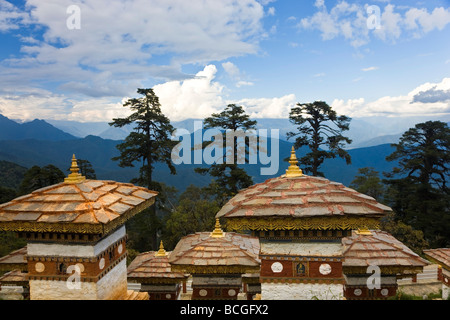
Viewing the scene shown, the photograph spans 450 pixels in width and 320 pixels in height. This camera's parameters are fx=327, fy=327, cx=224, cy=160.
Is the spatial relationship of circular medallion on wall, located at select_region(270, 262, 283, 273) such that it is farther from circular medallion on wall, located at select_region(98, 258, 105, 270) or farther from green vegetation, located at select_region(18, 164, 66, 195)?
green vegetation, located at select_region(18, 164, 66, 195)

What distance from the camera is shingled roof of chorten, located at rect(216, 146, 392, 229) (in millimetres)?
5684

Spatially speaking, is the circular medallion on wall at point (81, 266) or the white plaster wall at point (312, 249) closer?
the white plaster wall at point (312, 249)

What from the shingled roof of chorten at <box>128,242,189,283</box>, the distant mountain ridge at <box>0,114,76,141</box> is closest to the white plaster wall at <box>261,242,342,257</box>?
the shingled roof of chorten at <box>128,242,189,283</box>

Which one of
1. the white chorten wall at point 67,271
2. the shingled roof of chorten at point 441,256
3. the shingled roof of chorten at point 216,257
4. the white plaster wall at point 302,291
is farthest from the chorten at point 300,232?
the shingled roof of chorten at point 441,256

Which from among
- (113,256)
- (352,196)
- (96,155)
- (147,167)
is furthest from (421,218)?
(96,155)

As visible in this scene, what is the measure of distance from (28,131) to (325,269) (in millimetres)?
205891

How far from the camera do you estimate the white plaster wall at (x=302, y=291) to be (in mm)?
6104

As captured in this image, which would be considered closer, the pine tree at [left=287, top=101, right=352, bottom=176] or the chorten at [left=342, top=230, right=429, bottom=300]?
the chorten at [left=342, top=230, right=429, bottom=300]

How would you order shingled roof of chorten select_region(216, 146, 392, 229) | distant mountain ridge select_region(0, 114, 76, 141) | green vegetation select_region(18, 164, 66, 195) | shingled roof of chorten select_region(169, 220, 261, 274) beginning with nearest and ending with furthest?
shingled roof of chorten select_region(216, 146, 392, 229)
shingled roof of chorten select_region(169, 220, 261, 274)
green vegetation select_region(18, 164, 66, 195)
distant mountain ridge select_region(0, 114, 76, 141)

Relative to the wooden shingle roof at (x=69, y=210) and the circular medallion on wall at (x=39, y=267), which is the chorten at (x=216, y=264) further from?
the circular medallion on wall at (x=39, y=267)

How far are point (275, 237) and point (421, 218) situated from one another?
23.3m

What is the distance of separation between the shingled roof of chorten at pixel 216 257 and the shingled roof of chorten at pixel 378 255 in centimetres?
239

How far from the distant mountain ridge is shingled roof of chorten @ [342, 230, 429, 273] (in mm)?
191128

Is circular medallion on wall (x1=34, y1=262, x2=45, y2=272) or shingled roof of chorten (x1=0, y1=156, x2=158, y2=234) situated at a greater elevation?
shingled roof of chorten (x1=0, y1=156, x2=158, y2=234)
